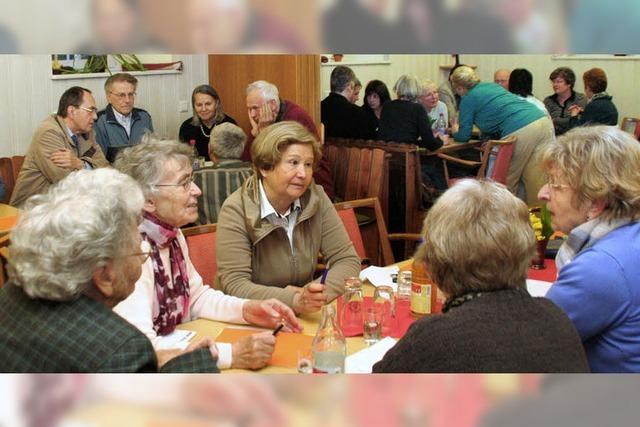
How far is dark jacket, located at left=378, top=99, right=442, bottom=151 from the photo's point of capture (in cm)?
506

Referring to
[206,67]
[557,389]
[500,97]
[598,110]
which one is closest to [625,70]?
[598,110]

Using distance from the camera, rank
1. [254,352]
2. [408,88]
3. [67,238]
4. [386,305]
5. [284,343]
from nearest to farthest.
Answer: [67,238] < [254,352] < [284,343] < [386,305] < [408,88]

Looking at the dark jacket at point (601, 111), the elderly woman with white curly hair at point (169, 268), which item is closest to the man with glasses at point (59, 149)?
the elderly woman with white curly hair at point (169, 268)

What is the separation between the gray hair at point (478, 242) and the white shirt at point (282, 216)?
953 millimetres

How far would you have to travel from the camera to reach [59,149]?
388 centimetres

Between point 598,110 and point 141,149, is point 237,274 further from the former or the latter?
point 598,110

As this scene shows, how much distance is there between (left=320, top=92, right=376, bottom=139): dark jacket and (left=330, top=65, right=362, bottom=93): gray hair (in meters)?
0.17

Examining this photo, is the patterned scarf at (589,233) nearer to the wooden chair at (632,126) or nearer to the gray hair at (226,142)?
the gray hair at (226,142)

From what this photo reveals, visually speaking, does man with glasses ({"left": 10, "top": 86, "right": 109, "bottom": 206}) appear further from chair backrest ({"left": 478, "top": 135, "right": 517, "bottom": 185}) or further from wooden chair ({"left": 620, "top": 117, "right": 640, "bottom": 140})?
wooden chair ({"left": 620, "top": 117, "right": 640, "bottom": 140})

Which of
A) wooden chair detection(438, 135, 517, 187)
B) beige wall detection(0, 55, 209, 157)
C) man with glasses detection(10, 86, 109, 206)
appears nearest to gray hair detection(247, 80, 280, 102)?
beige wall detection(0, 55, 209, 157)

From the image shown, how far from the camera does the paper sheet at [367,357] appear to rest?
163 centimetres

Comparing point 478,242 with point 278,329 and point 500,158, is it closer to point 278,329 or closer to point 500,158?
point 278,329

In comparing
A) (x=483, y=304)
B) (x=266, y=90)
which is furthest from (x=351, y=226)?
(x=483, y=304)

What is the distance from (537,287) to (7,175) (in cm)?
321
